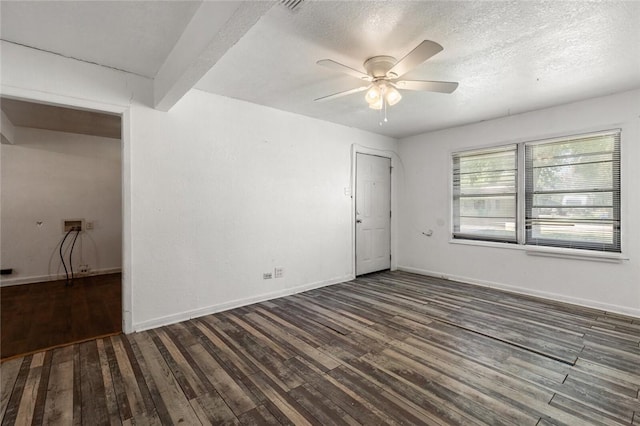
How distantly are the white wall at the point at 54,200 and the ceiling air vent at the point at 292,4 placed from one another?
17.1 ft

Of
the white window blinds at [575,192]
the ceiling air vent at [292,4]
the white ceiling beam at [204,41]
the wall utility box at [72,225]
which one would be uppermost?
the ceiling air vent at [292,4]

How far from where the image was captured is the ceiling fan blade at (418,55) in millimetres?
1933

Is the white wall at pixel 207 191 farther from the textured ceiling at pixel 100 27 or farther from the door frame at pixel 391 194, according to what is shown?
the door frame at pixel 391 194

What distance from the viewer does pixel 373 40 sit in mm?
2248

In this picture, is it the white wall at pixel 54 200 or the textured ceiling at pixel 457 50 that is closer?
the textured ceiling at pixel 457 50

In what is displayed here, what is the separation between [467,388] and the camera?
6.44ft

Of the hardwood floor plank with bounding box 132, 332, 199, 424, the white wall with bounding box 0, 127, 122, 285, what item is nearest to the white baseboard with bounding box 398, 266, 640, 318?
the hardwood floor plank with bounding box 132, 332, 199, 424

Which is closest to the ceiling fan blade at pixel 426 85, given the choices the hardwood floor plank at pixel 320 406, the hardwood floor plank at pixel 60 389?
the hardwood floor plank at pixel 320 406

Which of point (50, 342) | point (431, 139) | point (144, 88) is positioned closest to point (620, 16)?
point (431, 139)

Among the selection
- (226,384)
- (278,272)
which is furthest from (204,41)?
(278,272)

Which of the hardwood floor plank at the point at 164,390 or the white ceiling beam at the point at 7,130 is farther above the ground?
the white ceiling beam at the point at 7,130

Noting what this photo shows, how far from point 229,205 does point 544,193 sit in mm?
4185

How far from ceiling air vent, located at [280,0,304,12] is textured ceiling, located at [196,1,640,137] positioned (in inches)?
2.3

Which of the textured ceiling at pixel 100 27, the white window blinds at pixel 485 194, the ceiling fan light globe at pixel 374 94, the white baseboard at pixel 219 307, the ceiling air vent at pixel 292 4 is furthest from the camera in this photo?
the white window blinds at pixel 485 194
